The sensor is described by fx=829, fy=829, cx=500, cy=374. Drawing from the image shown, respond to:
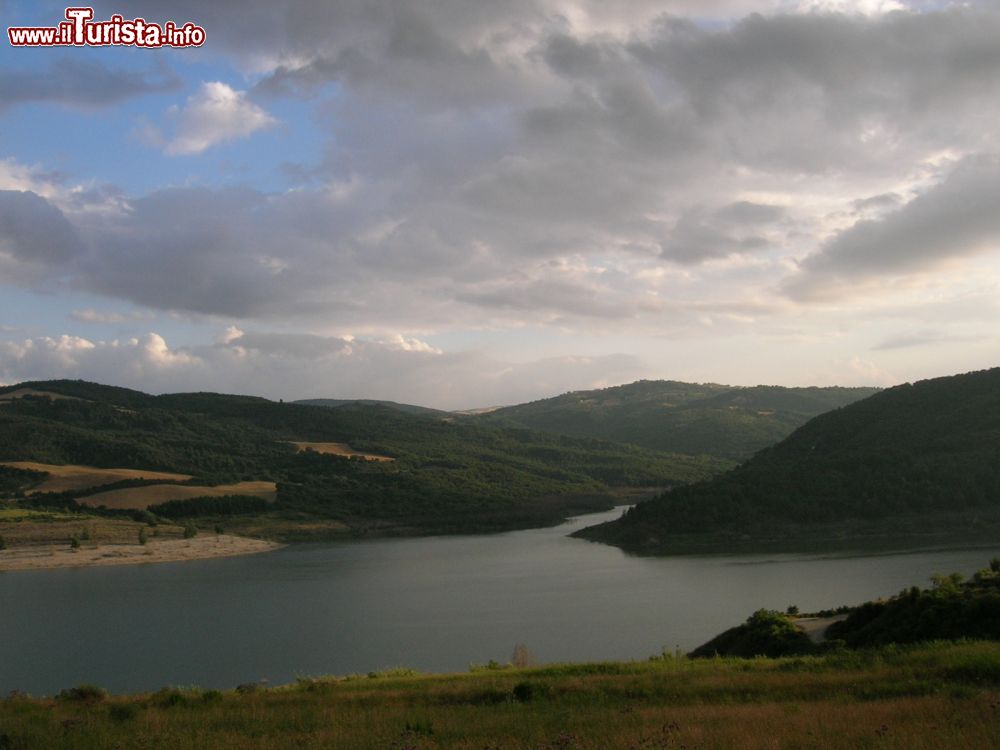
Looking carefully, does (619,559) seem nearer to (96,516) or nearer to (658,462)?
(96,516)

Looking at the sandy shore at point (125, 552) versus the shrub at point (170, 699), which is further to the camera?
the sandy shore at point (125, 552)

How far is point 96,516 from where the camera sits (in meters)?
93.9

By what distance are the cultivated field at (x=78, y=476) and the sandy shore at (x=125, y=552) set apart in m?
24.8

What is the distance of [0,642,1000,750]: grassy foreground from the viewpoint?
9.76m

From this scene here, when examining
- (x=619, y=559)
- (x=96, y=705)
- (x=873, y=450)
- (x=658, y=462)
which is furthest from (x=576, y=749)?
(x=658, y=462)

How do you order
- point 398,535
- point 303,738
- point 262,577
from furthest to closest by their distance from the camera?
point 398,535 < point 262,577 < point 303,738

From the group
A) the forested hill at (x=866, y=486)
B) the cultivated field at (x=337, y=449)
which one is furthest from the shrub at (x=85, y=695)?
the cultivated field at (x=337, y=449)

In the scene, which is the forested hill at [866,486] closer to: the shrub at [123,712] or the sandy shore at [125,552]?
the sandy shore at [125,552]

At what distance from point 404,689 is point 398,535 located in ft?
275

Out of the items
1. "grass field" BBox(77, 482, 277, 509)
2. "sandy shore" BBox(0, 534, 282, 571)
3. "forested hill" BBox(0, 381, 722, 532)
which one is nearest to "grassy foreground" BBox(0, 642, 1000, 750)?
"sandy shore" BBox(0, 534, 282, 571)

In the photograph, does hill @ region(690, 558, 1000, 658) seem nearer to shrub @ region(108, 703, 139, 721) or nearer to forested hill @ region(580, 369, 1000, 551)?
shrub @ region(108, 703, 139, 721)

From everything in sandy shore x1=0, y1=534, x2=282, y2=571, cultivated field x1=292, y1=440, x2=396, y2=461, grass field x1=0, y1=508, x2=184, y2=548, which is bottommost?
sandy shore x1=0, y1=534, x2=282, y2=571

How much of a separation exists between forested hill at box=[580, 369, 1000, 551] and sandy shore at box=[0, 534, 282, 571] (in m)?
37.1

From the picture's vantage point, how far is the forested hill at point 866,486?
A: 71625mm
